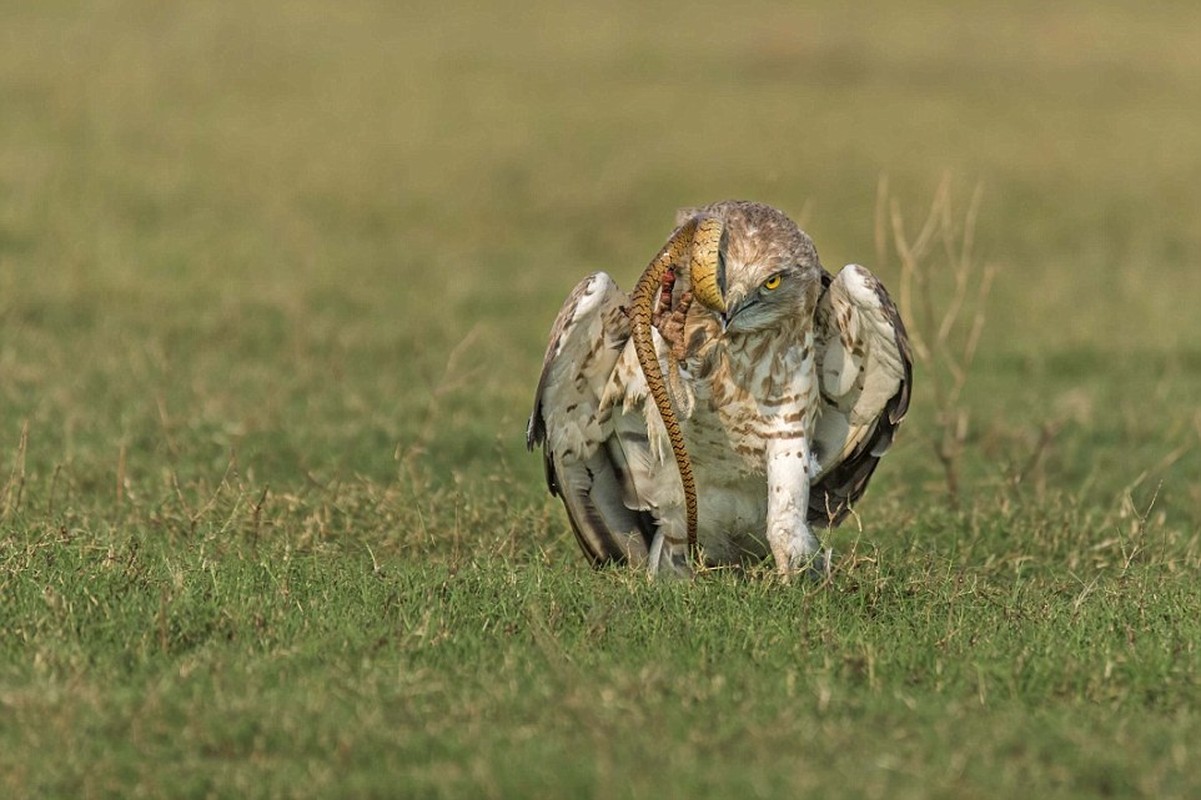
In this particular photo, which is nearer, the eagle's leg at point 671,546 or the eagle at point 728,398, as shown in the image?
the eagle at point 728,398

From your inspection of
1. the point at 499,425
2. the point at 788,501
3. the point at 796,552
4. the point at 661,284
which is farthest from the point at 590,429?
the point at 499,425

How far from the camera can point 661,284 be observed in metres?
6.48

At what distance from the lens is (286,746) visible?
469cm

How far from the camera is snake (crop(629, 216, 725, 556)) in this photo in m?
6.17

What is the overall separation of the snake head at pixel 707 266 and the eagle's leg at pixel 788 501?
633 millimetres

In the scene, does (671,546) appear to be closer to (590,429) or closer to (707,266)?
(590,429)

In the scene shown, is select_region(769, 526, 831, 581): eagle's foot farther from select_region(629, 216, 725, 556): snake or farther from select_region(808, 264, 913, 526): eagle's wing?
select_region(629, 216, 725, 556): snake

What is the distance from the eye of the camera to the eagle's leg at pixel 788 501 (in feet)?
21.3

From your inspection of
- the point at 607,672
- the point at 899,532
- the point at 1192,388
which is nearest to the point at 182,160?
the point at 1192,388

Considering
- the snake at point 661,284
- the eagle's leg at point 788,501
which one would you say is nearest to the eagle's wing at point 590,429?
the snake at point 661,284

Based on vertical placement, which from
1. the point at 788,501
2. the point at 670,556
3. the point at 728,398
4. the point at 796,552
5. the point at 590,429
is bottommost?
the point at 670,556

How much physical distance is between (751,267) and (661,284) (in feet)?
1.22

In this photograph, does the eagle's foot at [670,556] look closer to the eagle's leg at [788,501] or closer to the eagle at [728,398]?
the eagle at [728,398]

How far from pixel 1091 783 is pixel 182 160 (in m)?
13.5
